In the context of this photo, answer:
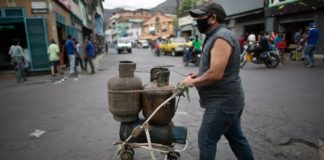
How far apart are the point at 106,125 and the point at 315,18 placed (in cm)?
1563

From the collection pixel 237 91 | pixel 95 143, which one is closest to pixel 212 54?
pixel 237 91

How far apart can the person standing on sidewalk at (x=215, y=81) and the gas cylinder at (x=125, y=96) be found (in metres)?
0.74

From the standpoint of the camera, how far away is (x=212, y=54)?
96.1 inches

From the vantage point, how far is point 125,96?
3.12 m

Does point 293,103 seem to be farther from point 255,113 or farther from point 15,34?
point 15,34

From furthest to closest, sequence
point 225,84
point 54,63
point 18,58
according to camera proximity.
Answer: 1. point 54,63
2. point 18,58
3. point 225,84

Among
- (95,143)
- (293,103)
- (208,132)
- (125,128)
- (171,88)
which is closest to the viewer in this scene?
(208,132)

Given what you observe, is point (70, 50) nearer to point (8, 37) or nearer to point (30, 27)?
point (30, 27)

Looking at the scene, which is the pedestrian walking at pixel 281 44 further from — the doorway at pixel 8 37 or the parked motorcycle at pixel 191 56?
the doorway at pixel 8 37

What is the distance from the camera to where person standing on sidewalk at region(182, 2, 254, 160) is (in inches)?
96.2

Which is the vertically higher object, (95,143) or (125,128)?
(125,128)

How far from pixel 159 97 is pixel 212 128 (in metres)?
0.70


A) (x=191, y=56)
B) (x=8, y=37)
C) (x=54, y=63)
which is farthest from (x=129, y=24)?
(x=54, y=63)

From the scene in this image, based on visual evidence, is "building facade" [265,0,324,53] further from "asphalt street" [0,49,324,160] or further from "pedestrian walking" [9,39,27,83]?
"pedestrian walking" [9,39,27,83]
